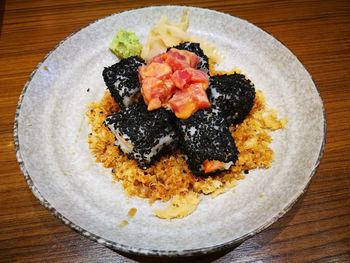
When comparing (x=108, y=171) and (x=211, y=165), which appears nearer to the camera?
(x=211, y=165)

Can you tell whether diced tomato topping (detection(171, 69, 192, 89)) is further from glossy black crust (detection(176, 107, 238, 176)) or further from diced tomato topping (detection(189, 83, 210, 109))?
glossy black crust (detection(176, 107, 238, 176))

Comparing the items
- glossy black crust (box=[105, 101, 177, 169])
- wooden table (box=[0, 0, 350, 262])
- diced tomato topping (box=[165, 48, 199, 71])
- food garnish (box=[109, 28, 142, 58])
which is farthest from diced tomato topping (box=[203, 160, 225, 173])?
food garnish (box=[109, 28, 142, 58])

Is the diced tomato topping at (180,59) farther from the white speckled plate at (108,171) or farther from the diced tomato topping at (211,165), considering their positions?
the diced tomato topping at (211,165)

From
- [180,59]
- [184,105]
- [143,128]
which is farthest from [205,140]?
[180,59]

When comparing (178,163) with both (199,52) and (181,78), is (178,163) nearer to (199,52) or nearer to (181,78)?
(181,78)

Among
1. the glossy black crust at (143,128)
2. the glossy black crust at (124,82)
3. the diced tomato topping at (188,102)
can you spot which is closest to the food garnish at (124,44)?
the glossy black crust at (124,82)

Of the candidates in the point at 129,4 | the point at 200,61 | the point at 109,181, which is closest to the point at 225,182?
the point at 109,181

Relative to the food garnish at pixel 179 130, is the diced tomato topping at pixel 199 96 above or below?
above
